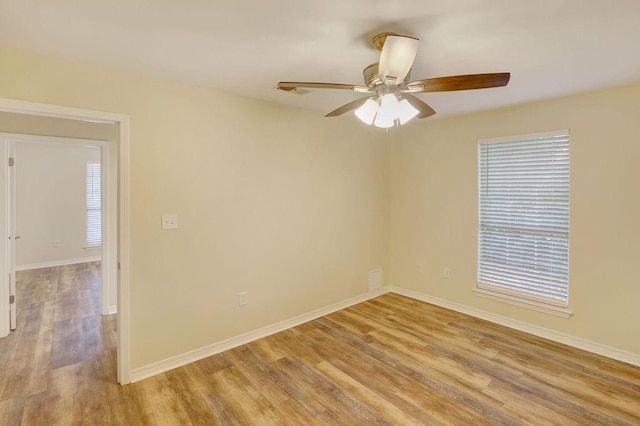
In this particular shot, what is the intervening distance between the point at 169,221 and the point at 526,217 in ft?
11.1

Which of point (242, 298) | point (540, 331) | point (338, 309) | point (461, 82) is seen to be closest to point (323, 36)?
point (461, 82)

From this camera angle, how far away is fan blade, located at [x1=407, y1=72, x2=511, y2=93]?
1.59m

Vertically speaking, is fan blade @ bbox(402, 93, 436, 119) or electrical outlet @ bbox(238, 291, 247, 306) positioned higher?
fan blade @ bbox(402, 93, 436, 119)

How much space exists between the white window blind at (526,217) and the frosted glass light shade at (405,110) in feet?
6.02

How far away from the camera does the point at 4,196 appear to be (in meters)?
3.01

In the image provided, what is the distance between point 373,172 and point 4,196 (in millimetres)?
3899

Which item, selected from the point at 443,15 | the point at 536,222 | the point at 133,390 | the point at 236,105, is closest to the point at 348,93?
the point at 236,105

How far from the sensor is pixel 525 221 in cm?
325

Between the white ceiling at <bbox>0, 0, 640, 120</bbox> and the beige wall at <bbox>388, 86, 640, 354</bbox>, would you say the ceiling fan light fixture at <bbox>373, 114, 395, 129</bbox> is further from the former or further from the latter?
the beige wall at <bbox>388, 86, 640, 354</bbox>

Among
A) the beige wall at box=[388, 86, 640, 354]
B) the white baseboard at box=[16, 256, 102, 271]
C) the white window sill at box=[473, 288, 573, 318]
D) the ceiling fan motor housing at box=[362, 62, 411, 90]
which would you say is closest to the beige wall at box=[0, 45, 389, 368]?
the beige wall at box=[388, 86, 640, 354]

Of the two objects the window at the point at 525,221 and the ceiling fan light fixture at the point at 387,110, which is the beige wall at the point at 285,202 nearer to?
the window at the point at 525,221

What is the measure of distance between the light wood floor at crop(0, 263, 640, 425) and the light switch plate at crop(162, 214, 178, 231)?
1.16m

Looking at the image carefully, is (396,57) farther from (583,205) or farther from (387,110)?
(583,205)

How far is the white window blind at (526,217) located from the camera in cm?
303
